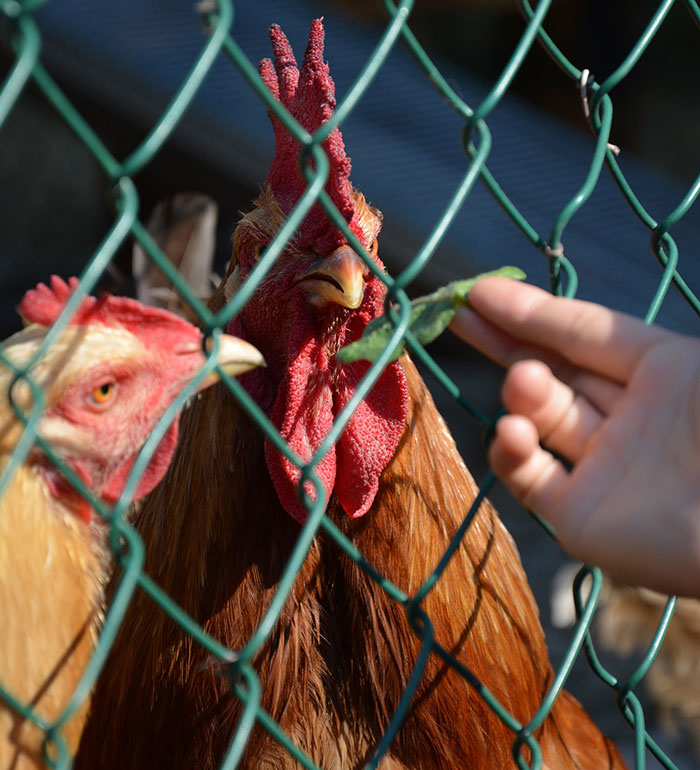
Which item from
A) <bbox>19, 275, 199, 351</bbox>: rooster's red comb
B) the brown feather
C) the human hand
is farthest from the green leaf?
the brown feather

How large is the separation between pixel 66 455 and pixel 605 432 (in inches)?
35.9

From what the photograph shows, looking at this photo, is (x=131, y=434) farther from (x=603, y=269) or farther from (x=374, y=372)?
(x=603, y=269)

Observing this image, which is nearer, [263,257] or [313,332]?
[263,257]

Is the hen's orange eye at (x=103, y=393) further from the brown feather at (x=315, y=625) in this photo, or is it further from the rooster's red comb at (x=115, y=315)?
the brown feather at (x=315, y=625)

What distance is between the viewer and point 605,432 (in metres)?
1.34

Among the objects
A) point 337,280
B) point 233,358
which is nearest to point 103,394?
point 233,358

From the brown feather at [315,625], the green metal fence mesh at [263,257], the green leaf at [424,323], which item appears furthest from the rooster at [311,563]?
the green leaf at [424,323]

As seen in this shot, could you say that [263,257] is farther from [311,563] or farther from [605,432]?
[311,563]

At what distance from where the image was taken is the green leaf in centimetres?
138

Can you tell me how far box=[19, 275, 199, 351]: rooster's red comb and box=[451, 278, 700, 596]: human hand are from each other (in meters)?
0.50

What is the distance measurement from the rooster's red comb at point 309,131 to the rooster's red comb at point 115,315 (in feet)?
1.65

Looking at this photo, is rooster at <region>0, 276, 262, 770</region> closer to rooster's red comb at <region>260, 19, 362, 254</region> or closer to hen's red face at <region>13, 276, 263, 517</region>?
hen's red face at <region>13, 276, 263, 517</region>

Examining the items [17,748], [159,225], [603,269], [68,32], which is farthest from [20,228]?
[17,748]

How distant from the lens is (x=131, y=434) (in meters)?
1.62
